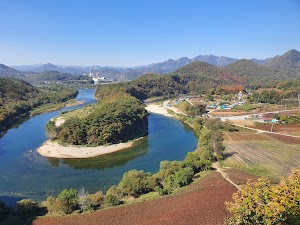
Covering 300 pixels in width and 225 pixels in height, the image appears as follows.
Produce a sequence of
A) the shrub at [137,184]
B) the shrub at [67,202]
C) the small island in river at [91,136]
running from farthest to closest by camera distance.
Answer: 1. the small island in river at [91,136]
2. the shrub at [137,184]
3. the shrub at [67,202]

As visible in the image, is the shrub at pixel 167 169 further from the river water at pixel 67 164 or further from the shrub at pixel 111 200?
the shrub at pixel 111 200

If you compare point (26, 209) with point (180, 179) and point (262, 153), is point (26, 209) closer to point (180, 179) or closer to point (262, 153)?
point (180, 179)

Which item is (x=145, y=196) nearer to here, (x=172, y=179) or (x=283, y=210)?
(x=172, y=179)

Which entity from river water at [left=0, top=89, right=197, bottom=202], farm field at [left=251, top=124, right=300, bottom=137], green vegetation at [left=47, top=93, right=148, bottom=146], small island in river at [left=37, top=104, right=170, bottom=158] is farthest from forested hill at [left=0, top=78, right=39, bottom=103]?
farm field at [left=251, top=124, right=300, bottom=137]

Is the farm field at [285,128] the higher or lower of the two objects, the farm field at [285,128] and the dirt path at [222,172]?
the higher

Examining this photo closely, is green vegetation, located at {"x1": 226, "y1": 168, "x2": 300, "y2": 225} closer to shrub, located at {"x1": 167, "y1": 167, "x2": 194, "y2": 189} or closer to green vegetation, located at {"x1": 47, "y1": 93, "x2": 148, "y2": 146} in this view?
shrub, located at {"x1": 167, "y1": 167, "x2": 194, "y2": 189}

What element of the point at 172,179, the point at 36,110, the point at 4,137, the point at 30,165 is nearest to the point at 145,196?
the point at 172,179

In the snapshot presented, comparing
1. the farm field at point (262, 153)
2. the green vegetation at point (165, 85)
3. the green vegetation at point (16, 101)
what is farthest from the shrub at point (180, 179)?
the green vegetation at point (165, 85)
